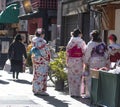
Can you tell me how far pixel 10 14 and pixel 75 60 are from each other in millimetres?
23967

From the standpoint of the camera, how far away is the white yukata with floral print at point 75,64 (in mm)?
13031


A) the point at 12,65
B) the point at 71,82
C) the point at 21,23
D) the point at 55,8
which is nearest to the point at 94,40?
the point at 71,82

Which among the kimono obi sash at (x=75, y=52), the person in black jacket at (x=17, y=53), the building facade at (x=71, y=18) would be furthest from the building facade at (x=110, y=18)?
the kimono obi sash at (x=75, y=52)

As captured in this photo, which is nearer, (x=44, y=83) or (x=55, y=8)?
(x=44, y=83)

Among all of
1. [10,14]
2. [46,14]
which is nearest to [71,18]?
[46,14]

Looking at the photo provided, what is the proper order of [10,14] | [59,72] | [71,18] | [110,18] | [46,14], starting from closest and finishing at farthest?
[59,72] → [110,18] → [71,18] → [46,14] → [10,14]

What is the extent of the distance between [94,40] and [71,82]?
1435 millimetres

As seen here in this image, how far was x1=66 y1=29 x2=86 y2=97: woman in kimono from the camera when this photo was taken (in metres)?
13.0

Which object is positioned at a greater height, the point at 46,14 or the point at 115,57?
the point at 46,14

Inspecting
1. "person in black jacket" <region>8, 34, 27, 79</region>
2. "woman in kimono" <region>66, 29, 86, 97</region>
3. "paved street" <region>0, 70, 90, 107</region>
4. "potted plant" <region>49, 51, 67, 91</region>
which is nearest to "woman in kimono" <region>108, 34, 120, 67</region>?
"woman in kimono" <region>66, 29, 86, 97</region>

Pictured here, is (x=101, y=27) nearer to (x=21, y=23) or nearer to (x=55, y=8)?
(x=55, y=8)

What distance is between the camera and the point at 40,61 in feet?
44.5

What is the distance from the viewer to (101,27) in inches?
725

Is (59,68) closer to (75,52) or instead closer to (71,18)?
(75,52)
